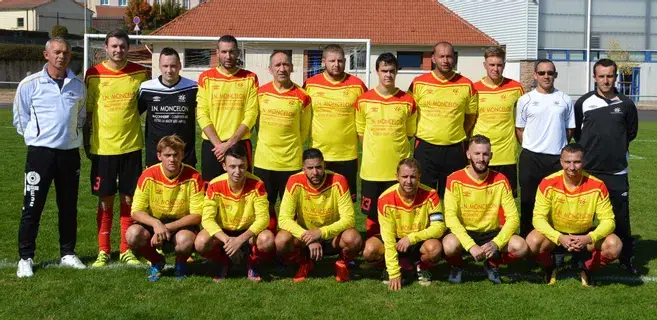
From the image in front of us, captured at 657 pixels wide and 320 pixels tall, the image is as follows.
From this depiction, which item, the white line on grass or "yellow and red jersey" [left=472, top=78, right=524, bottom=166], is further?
"yellow and red jersey" [left=472, top=78, right=524, bottom=166]

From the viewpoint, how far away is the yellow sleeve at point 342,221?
202 inches

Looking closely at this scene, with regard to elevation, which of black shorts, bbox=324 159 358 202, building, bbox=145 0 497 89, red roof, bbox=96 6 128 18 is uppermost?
red roof, bbox=96 6 128 18

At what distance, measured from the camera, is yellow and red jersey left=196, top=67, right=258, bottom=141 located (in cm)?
561

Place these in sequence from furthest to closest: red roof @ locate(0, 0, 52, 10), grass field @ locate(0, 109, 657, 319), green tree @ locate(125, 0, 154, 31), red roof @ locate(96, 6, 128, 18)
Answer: red roof @ locate(96, 6, 128, 18), red roof @ locate(0, 0, 52, 10), green tree @ locate(125, 0, 154, 31), grass field @ locate(0, 109, 657, 319)

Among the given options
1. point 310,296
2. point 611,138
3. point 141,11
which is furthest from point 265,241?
point 141,11

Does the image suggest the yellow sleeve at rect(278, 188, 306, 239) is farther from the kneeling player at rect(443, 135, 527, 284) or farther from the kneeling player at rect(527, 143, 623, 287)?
the kneeling player at rect(527, 143, 623, 287)

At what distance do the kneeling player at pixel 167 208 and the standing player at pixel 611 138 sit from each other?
3049 mm

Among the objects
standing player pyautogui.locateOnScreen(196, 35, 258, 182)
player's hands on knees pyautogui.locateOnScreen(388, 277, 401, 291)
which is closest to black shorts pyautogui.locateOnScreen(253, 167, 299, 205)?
standing player pyautogui.locateOnScreen(196, 35, 258, 182)

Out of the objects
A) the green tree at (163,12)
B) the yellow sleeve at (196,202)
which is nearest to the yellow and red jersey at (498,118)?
the yellow sleeve at (196,202)

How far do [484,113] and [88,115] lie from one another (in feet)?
10.4

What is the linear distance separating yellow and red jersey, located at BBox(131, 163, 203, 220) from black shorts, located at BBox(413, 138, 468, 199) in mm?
1757

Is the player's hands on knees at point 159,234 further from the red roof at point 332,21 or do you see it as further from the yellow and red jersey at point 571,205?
the red roof at point 332,21

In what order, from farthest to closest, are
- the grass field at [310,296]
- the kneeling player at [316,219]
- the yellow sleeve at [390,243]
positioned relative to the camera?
1. the kneeling player at [316,219]
2. the yellow sleeve at [390,243]
3. the grass field at [310,296]

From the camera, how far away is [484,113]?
5.74 m
